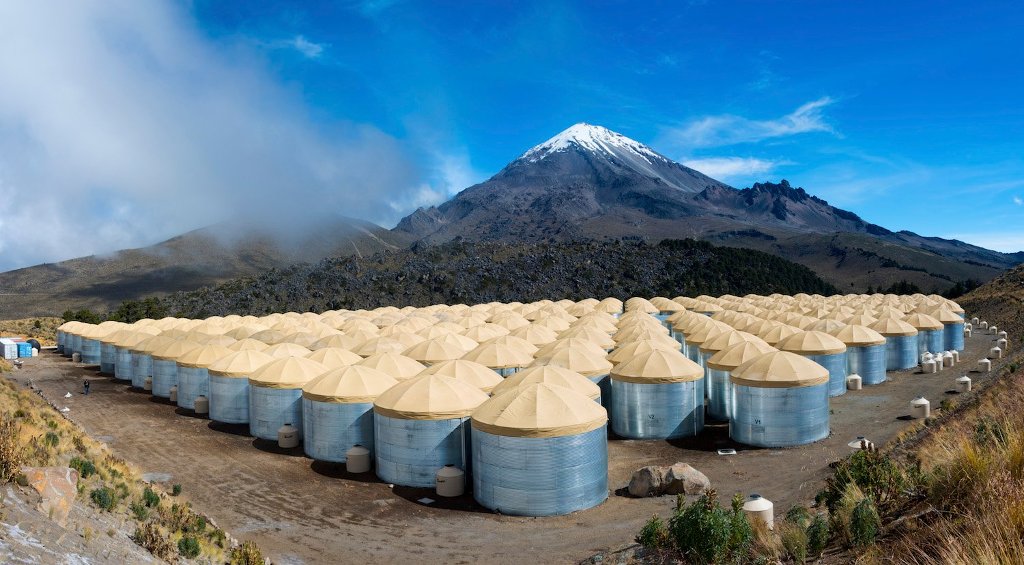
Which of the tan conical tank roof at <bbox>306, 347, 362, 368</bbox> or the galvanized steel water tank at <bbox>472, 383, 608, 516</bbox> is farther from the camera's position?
the tan conical tank roof at <bbox>306, 347, 362, 368</bbox>

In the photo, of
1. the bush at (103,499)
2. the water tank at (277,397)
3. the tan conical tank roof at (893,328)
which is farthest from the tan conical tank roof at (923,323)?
the bush at (103,499)

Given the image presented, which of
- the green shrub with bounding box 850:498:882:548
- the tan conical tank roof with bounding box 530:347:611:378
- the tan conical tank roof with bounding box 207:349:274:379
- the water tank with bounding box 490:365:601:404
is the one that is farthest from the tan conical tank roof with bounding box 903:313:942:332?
the tan conical tank roof with bounding box 207:349:274:379

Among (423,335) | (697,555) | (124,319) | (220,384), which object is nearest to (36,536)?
(697,555)

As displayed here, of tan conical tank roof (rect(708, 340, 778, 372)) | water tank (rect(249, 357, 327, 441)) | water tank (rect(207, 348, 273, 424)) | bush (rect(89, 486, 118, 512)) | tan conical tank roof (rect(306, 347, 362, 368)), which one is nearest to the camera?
bush (rect(89, 486, 118, 512))

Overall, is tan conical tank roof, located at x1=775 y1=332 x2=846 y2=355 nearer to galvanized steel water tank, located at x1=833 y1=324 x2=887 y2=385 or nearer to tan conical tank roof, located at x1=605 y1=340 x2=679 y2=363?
galvanized steel water tank, located at x1=833 y1=324 x2=887 y2=385

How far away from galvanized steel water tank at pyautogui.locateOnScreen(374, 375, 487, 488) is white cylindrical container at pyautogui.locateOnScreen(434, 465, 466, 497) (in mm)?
634

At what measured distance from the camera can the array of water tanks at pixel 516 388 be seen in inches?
660

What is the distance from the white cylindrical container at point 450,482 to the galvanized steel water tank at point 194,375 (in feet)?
57.0

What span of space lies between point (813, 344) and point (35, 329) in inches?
3252

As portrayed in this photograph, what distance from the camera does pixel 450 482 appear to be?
17.9 metres

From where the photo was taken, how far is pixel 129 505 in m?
13.4

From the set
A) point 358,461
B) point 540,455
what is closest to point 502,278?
point 358,461

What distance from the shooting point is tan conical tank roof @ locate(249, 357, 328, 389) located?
25.0 metres

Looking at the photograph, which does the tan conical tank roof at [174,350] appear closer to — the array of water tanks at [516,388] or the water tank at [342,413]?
the array of water tanks at [516,388]
